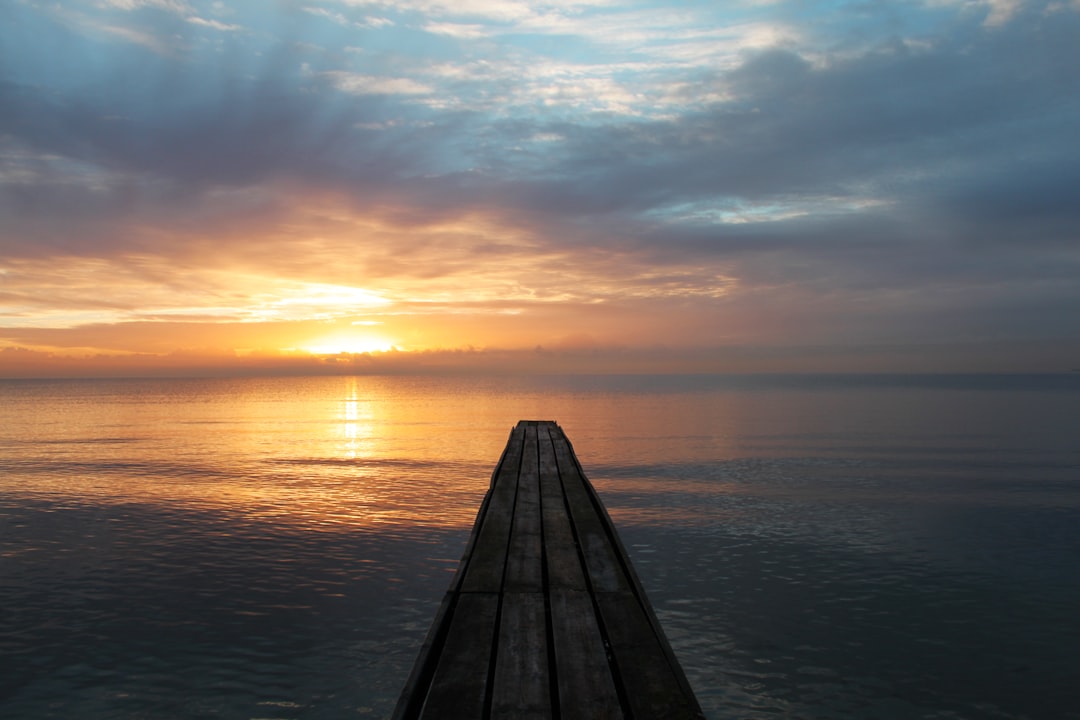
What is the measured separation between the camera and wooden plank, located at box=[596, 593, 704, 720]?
17.5 feet

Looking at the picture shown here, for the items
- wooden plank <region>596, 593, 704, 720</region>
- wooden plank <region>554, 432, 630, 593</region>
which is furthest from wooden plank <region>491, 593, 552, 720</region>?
wooden plank <region>554, 432, 630, 593</region>

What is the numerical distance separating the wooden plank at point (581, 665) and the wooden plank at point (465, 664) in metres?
0.65

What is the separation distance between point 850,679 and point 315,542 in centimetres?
1460

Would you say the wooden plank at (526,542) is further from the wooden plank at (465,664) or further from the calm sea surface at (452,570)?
the calm sea surface at (452,570)

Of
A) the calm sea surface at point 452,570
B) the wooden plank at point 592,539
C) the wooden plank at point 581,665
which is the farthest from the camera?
the calm sea surface at point 452,570

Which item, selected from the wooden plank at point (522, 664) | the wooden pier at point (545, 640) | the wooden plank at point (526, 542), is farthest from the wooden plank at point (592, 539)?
the wooden plank at point (522, 664)

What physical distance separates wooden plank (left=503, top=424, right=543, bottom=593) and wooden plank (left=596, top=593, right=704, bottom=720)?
1228mm

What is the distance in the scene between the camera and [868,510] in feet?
83.0

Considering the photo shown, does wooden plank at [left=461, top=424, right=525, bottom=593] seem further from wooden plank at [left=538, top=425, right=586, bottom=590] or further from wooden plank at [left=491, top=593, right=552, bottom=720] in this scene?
wooden plank at [left=491, top=593, right=552, bottom=720]

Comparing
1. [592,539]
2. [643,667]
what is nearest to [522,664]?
[643,667]

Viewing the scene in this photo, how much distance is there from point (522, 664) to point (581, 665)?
Result: 0.53 m

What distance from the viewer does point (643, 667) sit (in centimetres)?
609

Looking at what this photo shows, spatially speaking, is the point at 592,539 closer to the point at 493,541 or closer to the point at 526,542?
the point at 526,542

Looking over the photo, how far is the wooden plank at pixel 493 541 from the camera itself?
8.77 m
